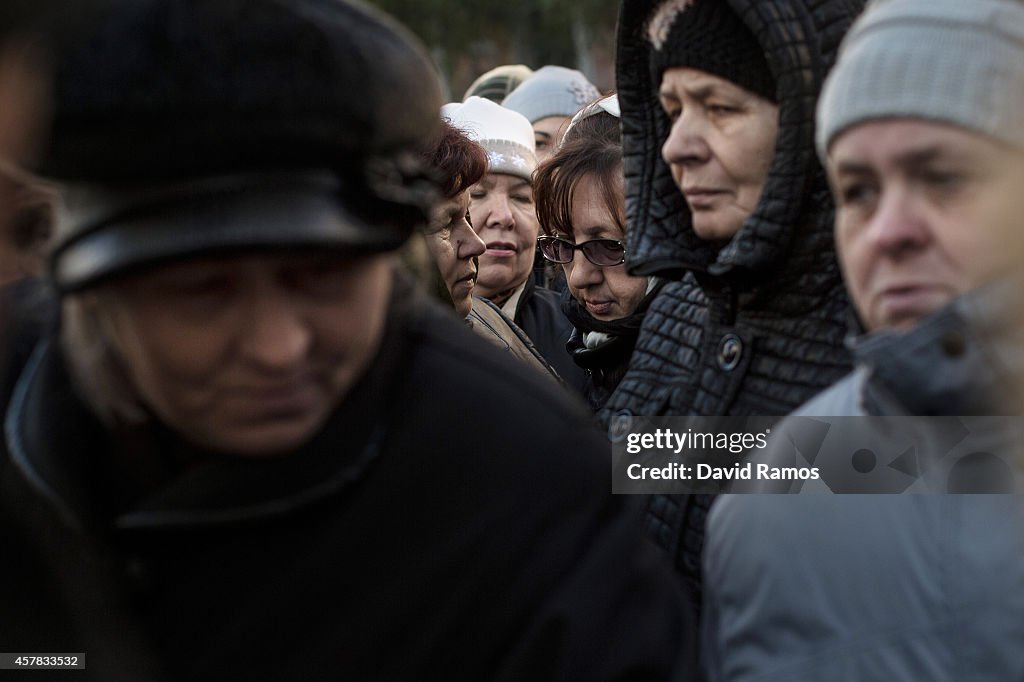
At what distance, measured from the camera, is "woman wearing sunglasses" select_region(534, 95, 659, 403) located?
382 cm

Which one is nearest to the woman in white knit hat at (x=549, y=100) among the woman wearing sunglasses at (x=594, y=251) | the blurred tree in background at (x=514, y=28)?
the woman wearing sunglasses at (x=594, y=251)

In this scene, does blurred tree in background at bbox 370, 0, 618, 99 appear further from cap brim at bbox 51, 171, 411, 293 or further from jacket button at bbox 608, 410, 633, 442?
cap brim at bbox 51, 171, 411, 293

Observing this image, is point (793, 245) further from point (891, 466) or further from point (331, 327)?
point (331, 327)

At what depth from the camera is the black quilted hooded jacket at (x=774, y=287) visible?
2.52 meters

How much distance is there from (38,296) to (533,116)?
5259 millimetres

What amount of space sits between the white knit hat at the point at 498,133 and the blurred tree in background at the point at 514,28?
15.3m

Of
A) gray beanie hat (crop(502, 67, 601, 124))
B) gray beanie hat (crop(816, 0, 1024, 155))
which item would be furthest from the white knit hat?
gray beanie hat (crop(816, 0, 1024, 155))

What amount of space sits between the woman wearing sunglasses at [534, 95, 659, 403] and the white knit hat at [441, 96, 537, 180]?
2.72 ft

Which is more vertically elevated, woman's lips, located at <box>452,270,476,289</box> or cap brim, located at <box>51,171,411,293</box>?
cap brim, located at <box>51,171,411,293</box>

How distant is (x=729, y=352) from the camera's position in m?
2.71

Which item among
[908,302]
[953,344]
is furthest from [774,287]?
[953,344]

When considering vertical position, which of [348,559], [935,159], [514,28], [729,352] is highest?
[514,28]

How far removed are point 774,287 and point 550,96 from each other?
4727mm

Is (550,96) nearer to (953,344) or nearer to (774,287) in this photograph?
(774,287)
